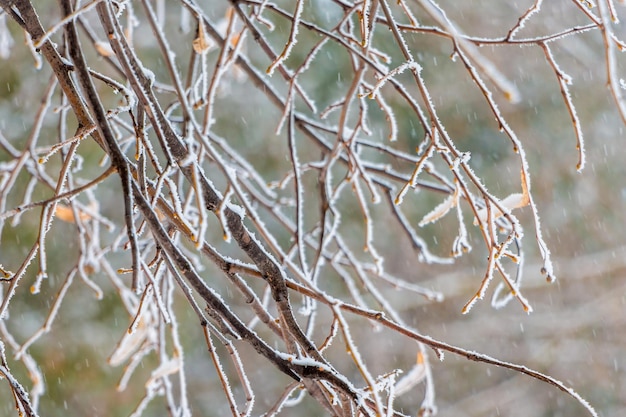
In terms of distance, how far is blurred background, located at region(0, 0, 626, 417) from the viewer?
3754 millimetres

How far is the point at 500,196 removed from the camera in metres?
3.81

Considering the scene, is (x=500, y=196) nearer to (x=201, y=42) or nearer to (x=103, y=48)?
(x=103, y=48)

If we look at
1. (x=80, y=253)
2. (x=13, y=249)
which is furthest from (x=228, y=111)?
(x=80, y=253)

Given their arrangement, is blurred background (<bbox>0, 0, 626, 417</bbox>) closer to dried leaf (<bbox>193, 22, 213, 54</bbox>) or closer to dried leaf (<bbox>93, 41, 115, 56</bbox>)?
dried leaf (<bbox>93, 41, 115, 56</bbox>)

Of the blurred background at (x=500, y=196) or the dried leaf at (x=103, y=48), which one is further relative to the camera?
the blurred background at (x=500, y=196)

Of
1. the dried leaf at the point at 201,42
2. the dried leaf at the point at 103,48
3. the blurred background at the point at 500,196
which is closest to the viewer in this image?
the dried leaf at the point at 201,42

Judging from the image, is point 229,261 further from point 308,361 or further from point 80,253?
point 80,253

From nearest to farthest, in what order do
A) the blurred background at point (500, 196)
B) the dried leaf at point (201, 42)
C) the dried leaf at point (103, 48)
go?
the dried leaf at point (201, 42) < the dried leaf at point (103, 48) < the blurred background at point (500, 196)

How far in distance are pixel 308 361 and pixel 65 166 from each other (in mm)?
257

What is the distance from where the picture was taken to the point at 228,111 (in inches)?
151

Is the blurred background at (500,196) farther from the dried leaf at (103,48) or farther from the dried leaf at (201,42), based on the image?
the dried leaf at (201,42)

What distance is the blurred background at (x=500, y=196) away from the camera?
3.75m

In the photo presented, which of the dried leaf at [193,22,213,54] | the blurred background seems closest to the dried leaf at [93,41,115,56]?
the dried leaf at [193,22,213,54]

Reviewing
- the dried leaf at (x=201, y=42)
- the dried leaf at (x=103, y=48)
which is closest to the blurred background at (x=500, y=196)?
the dried leaf at (x=103, y=48)
